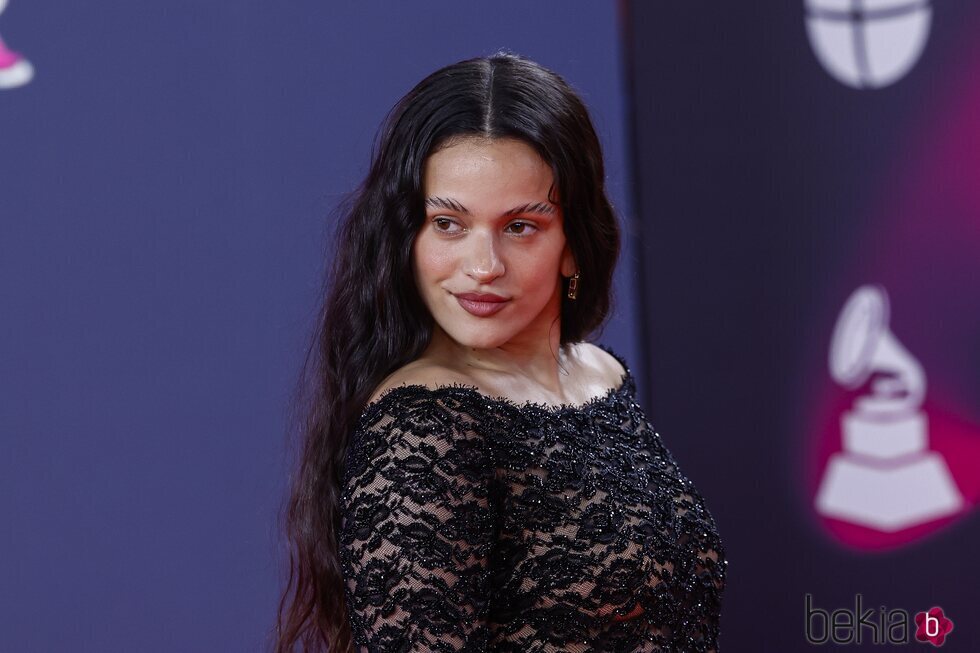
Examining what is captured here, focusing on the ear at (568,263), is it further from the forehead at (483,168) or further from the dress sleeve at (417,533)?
the dress sleeve at (417,533)

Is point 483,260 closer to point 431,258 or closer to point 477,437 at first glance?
point 431,258

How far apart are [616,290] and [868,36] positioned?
865 millimetres

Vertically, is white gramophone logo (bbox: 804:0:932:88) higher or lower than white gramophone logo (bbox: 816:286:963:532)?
higher

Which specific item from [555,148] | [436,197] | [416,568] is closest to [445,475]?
[416,568]

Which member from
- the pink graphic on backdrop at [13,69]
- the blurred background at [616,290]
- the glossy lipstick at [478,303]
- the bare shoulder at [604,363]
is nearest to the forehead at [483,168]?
the glossy lipstick at [478,303]

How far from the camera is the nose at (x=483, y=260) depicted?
1.69 m

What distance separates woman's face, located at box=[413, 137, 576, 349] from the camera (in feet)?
5.57

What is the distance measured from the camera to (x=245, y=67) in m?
2.45

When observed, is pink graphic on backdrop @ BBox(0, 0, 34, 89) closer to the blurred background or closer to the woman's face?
the blurred background

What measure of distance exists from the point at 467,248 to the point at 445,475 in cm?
35

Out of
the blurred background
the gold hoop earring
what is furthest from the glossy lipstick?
the blurred background

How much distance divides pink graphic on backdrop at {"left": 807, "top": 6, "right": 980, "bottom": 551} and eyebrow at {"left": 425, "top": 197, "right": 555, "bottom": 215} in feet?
4.56

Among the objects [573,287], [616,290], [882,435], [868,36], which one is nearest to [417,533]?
[573,287]

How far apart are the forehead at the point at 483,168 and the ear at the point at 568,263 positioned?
0.57 feet
